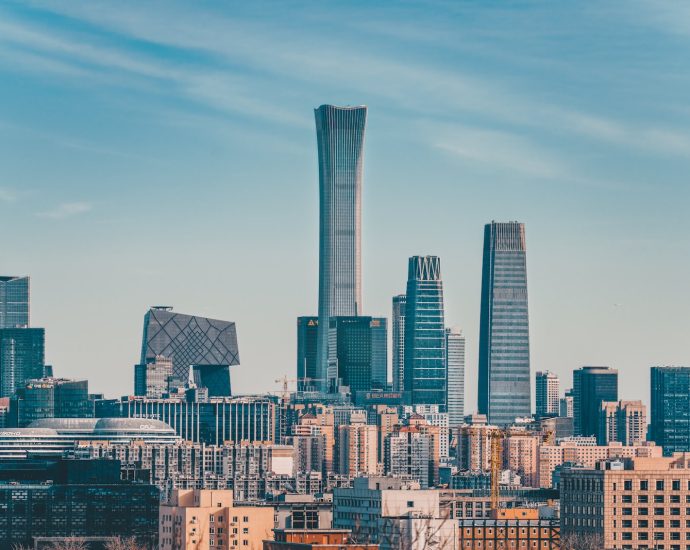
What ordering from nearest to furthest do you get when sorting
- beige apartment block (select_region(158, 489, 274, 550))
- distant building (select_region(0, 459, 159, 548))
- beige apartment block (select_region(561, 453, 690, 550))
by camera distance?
beige apartment block (select_region(158, 489, 274, 550))
beige apartment block (select_region(561, 453, 690, 550))
distant building (select_region(0, 459, 159, 548))

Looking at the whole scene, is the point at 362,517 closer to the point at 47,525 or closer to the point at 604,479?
the point at 604,479

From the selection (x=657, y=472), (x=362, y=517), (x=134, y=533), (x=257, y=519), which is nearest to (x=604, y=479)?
(x=657, y=472)

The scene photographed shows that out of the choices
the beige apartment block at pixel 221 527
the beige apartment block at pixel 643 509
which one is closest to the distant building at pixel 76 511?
the beige apartment block at pixel 643 509

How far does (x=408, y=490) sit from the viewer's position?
404 ft

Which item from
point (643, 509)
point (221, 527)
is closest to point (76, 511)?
point (643, 509)

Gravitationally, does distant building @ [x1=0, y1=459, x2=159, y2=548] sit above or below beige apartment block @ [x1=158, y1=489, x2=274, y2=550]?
below

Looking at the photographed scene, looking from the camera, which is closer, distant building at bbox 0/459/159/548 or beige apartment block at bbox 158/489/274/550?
beige apartment block at bbox 158/489/274/550

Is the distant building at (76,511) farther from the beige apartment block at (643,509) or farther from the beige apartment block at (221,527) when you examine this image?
the beige apartment block at (221,527)

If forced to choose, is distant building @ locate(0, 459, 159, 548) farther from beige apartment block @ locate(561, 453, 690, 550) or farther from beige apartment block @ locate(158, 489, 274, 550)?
beige apartment block @ locate(158, 489, 274, 550)

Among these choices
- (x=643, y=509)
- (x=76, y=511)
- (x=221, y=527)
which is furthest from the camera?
(x=76, y=511)

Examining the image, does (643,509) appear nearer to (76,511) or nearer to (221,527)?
(221,527)

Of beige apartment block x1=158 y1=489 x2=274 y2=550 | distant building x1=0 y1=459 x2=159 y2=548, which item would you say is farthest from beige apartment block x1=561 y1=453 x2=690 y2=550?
distant building x1=0 y1=459 x2=159 y2=548

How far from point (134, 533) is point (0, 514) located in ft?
37.4

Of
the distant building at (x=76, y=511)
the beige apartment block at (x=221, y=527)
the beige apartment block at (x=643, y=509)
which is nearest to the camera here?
the beige apartment block at (x=221, y=527)
